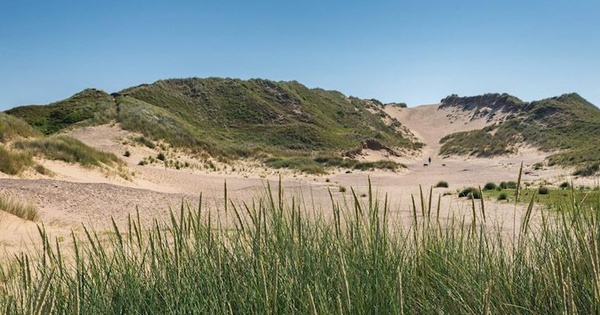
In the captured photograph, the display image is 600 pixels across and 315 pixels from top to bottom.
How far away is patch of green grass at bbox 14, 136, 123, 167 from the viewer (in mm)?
21875

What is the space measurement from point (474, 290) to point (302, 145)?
6848cm

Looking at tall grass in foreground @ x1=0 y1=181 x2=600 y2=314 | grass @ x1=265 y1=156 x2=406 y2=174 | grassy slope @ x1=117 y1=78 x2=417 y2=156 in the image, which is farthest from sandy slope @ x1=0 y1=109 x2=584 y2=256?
grassy slope @ x1=117 y1=78 x2=417 y2=156

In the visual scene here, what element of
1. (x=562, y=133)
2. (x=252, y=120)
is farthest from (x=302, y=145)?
(x=562, y=133)

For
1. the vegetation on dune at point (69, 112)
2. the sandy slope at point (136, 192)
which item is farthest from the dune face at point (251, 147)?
the vegetation on dune at point (69, 112)

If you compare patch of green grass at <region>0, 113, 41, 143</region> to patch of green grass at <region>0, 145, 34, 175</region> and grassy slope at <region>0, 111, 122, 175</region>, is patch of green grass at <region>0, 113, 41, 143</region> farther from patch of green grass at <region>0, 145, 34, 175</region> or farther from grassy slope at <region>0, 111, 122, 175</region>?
patch of green grass at <region>0, 145, 34, 175</region>

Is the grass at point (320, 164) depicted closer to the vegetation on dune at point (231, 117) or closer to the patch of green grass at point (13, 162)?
the vegetation on dune at point (231, 117)

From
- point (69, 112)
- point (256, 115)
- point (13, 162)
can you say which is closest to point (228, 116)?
point (256, 115)

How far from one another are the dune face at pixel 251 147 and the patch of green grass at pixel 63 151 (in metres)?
0.45

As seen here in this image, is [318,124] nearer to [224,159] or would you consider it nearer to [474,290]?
[224,159]

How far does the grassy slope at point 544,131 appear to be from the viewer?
200ft

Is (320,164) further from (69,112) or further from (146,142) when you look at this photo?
(69,112)

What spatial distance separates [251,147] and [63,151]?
1343 inches

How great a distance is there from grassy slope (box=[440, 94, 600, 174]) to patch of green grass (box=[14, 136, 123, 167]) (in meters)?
38.6

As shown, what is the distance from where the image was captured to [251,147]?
5638cm
